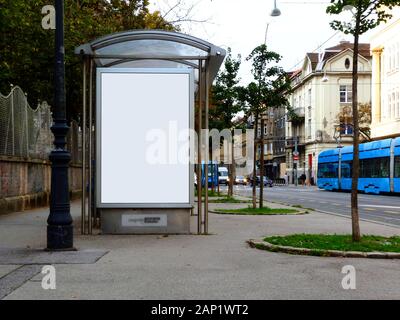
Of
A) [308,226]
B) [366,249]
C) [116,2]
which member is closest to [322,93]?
[116,2]

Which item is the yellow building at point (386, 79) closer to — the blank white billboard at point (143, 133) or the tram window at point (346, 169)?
the tram window at point (346, 169)

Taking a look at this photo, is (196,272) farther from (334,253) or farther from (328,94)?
(328,94)

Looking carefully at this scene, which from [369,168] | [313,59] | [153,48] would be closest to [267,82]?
[153,48]

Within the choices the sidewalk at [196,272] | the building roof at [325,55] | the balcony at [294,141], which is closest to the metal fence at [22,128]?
the sidewalk at [196,272]

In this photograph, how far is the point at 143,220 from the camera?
12.8 metres

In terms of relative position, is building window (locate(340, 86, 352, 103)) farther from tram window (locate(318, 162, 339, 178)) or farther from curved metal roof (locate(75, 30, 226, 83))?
curved metal roof (locate(75, 30, 226, 83))

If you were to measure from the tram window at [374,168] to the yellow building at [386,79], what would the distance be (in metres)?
12.7

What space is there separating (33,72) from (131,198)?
12.9 metres

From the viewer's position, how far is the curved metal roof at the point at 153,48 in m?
12.1

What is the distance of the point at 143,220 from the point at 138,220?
101mm

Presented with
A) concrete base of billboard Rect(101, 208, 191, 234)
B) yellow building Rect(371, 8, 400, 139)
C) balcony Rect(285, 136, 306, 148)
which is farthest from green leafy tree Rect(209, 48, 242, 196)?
balcony Rect(285, 136, 306, 148)

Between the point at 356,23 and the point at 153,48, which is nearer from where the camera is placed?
the point at 356,23

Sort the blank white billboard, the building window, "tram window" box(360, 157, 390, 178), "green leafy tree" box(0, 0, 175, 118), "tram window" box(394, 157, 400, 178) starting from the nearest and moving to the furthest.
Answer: the blank white billboard → "green leafy tree" box(0, 0, 175, 118) → "tram window" box(394, 157, 400, 178) → "tram window" box(360, 157, 390, 178) → the building window

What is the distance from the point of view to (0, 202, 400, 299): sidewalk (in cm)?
679
